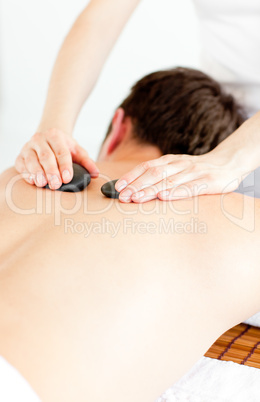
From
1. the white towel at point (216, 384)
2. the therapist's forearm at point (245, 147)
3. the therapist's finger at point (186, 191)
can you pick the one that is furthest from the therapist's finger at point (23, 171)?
the white towel at point (216, 384)

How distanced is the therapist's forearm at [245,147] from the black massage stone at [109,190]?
0.29 metres

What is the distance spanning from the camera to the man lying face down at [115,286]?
101 cm

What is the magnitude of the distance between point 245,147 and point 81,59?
68cm

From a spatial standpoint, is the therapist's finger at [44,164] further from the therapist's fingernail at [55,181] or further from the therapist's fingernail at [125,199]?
the therapist's fingernail at [125,199]

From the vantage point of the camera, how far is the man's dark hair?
68.7 inches

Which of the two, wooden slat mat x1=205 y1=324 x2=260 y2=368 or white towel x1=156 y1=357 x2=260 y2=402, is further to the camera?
wooden slat mat x1=205 y1=324 x2=260 y2=368

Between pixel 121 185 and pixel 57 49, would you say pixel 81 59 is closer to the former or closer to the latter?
pixel 121 185

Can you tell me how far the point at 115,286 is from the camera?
1.10 meters

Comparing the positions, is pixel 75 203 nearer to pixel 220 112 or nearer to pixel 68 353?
pixel 68 353

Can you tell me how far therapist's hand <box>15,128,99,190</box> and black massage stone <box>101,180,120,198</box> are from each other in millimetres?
100

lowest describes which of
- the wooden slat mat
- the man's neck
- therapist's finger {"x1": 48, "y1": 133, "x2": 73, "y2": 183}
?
the wooden slat mat

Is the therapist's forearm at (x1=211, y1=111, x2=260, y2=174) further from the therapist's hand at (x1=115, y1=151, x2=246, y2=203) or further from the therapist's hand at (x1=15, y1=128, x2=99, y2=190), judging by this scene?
the therapist's hand at (x1=15, y1=128, x2=99, y2=190)

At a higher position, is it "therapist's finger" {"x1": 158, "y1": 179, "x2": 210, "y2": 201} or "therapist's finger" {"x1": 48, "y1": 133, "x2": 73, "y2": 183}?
"therapist's finger" {"x1": 48, "y1": 133, "x2": 73, "y2": 183}

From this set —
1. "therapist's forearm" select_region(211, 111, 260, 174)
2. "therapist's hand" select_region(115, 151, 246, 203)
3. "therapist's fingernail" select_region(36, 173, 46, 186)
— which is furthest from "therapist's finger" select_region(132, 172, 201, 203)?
"therapist's fingernail" select_region(36, 173, 46, 186)
